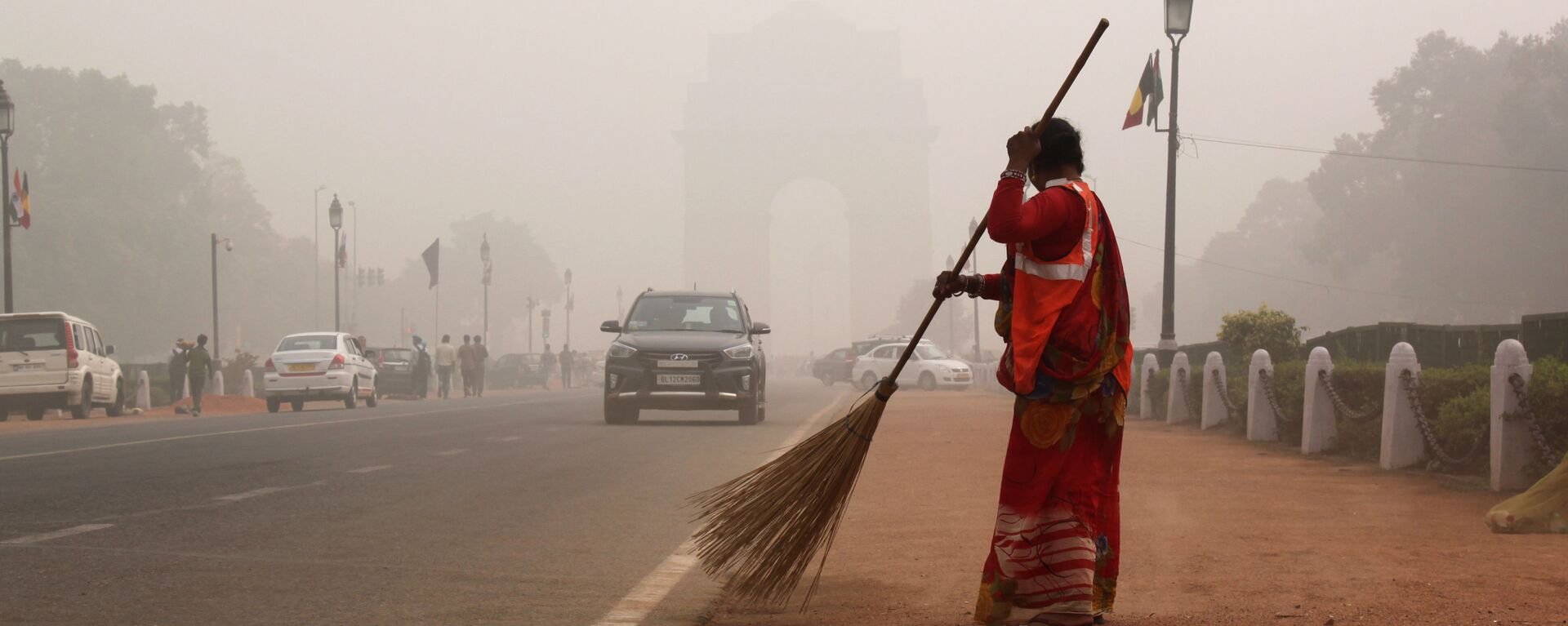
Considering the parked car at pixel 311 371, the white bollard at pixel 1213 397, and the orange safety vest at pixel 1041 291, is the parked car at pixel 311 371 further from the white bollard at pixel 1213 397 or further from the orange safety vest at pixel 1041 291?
the orange safety vest at pixel 1041 291

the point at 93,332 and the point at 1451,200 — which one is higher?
the point at 1451,200

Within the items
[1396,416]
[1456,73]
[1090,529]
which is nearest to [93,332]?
[1396,416]

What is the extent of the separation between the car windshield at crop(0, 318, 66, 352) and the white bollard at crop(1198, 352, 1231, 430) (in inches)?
733

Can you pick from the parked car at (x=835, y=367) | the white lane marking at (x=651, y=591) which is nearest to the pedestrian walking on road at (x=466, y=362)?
the parked car at (x=835, y=367)

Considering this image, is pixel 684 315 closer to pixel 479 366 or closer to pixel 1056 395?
pixel 1056 395

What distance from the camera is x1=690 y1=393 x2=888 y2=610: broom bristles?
218 inches

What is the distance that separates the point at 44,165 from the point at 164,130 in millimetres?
7841

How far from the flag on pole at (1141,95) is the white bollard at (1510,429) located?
1935 cm

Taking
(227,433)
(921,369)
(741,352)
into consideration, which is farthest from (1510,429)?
(921,369)

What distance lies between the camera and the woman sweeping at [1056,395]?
4.66 meters

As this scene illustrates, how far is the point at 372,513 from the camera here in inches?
349

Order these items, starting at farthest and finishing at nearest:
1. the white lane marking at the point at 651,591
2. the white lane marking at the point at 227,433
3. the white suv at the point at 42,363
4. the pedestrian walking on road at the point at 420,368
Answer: the pedestrian walking on road at the point at 420,368 → the white suv at the point at 42,363 → the white lane marking at the point at 227,433 → the white lane marking at the point at 651,591

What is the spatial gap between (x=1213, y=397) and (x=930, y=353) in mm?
26203

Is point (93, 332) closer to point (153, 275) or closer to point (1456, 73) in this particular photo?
point (153, 275)
